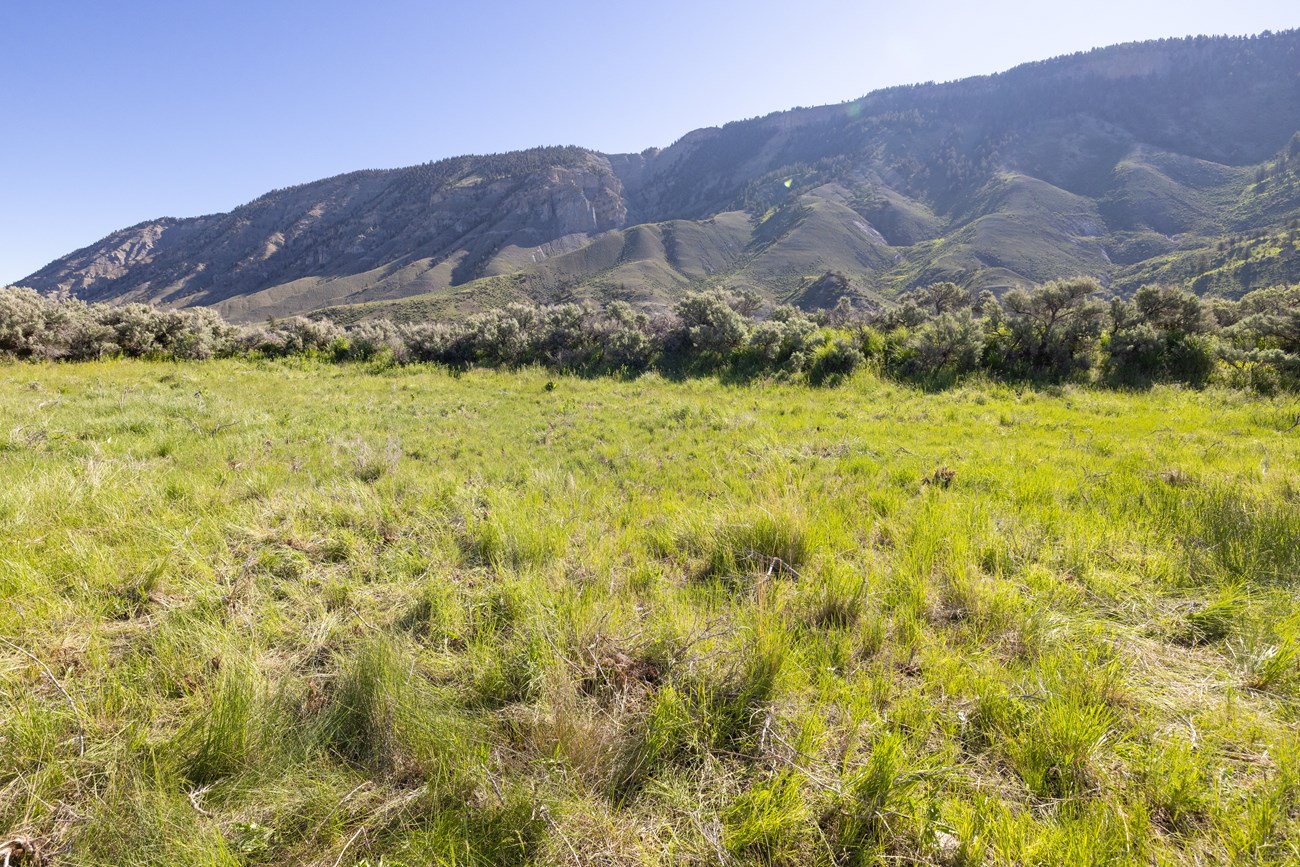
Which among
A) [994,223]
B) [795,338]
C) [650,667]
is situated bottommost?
[650,667]

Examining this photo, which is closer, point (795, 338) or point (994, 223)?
point (795, 338)

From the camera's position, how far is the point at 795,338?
621 inches

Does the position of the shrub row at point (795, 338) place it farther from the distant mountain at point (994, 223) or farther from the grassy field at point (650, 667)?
the distant mountain at point (994, 223)

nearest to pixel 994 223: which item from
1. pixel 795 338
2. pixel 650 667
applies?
pixel 795 338

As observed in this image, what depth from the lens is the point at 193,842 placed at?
1.56m

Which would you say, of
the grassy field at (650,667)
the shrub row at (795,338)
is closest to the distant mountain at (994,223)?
the shrub row at (795,338)

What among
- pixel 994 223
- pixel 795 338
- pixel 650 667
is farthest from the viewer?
pixel 994 223

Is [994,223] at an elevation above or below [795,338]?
above

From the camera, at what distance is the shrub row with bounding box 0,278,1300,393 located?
38.6 feet

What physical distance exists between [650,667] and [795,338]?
48.5 feet

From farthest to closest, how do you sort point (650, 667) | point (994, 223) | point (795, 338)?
point (994, 223) < point (795, 338) < point (650, 667)

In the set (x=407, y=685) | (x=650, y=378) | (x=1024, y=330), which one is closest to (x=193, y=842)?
(x=407, y=685)

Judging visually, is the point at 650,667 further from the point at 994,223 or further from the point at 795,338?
the point at 994,223

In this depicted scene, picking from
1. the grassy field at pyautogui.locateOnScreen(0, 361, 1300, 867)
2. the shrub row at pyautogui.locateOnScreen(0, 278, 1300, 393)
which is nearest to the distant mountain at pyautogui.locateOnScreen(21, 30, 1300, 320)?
the shrub row at pyautogui.locateOnScreen(0, 278, 1300, 393)
